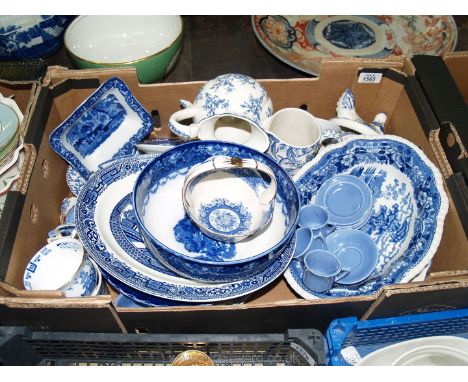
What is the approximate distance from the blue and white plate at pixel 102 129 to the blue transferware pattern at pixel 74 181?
0.01 metres

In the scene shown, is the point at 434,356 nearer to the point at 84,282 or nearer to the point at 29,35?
the point at 84,282

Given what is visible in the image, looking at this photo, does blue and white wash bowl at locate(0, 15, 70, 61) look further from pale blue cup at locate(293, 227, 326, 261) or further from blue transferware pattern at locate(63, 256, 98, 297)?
pale blue cup at locate(293, 227, 326, 261)

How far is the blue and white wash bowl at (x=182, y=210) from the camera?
Result: 656 mm

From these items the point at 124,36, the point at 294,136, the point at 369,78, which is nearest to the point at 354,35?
the point at 369,78

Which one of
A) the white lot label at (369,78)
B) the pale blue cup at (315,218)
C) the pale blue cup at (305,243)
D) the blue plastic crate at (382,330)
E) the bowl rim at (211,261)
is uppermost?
the white lot label at (369,78)

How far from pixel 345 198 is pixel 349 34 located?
0.48 meters

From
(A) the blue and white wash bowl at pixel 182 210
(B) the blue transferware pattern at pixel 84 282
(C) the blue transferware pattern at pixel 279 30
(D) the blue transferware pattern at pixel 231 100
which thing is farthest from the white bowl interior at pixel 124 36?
(B) the blue transferware pattern at pixel 84 282

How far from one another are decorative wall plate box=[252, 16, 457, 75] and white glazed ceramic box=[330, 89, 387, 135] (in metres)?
0.24

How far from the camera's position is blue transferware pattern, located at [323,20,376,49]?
42.0 inches

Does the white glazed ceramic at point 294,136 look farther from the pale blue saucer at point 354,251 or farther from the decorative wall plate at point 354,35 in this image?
the decorative wall plate at point 354,35

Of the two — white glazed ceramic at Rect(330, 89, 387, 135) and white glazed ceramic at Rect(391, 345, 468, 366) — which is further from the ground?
white glazed ceramic at Rect(330, 89, 387, 135)

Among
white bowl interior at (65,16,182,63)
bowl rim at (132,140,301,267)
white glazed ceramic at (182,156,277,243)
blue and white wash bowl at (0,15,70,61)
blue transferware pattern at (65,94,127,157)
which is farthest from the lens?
white bowl interior at (65,16,182,63)

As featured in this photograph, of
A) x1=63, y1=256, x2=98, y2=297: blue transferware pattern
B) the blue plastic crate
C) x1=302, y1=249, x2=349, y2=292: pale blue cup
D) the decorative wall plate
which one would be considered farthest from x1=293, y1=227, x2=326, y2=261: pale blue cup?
the decorative wall plate

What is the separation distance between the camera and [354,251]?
755mm
